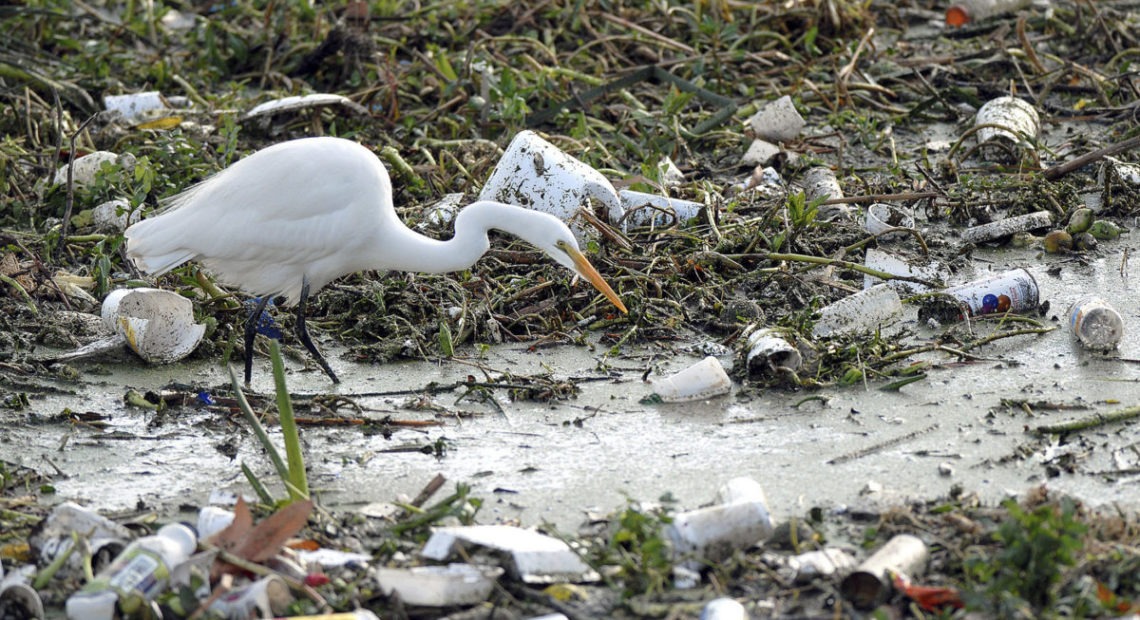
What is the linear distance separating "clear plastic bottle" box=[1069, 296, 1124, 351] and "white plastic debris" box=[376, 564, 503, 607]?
246cm

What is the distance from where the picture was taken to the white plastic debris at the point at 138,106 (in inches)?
260

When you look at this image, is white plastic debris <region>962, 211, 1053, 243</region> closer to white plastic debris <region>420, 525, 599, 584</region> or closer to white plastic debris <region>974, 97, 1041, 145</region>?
white plastic debris <region>974, 97, 1041, 145</region>

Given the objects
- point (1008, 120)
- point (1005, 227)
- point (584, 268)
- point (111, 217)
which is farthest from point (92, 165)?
point (1008, 120)

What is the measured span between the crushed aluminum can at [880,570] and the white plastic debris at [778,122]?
3706 mm

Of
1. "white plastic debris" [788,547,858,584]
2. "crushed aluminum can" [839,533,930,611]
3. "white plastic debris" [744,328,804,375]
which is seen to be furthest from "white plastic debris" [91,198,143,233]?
"crushed aluminum can" [839,533,930,611]

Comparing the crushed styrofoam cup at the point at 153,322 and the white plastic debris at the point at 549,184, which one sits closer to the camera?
the crushed styrofoam cup at the point at 153,322

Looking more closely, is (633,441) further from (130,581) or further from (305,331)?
(130,581)

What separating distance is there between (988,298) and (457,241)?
194cm

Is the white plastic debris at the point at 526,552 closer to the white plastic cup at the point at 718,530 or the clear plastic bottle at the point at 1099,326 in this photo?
the white plastic cup at the point at 718,530

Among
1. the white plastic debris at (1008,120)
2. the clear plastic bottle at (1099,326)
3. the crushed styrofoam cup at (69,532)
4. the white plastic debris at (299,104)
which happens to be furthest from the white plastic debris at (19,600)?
the white plastic debris at (1008,120)

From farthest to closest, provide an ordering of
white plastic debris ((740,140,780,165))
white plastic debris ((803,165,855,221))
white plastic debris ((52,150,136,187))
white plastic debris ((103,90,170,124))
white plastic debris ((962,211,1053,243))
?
white plastic debris ((103,90,170,124)) < white plastic debris ((740,140,780,165)) < white plastic debris ((52,150,136,187)) < white plastic debris ((803,165,855,221)) < white plastic debris ((962,211,1053,243))

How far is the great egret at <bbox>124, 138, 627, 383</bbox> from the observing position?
4469mm

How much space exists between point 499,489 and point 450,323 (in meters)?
1.35

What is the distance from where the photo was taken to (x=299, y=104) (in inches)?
255
